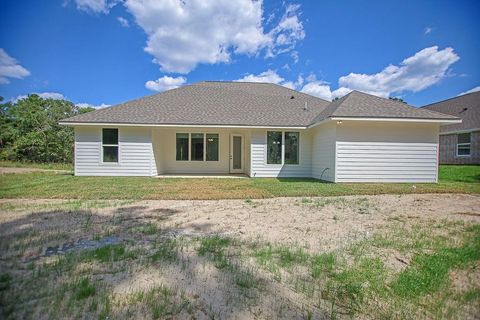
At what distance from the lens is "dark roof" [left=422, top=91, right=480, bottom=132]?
709 inches

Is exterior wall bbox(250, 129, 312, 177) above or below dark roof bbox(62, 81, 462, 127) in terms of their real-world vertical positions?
below

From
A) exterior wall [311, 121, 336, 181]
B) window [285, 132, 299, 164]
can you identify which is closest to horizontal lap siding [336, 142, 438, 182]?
exterior wall [311, 121, 336, 181]

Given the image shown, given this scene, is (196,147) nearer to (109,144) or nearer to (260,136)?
(260,136)

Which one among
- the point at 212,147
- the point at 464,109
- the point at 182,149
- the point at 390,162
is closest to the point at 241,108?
the point at 212,147

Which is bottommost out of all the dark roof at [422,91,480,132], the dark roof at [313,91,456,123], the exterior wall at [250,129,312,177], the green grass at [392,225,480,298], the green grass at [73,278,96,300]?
the green grass at [392,225,480,298]

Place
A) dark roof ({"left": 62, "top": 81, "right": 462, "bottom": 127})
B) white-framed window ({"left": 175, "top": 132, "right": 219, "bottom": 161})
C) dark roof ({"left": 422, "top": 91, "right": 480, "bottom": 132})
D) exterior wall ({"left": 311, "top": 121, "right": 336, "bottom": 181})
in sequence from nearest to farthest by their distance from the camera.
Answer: exterior wall ({"left": 311, "top": 121, "right": 336, "bottom": 181})
dark roof ({"left": 62, "top": 81, "right": 462, "bottom": 127})
white-framed window ({"left": 175, "top": 132, "right": 219, "bottom": 161})
dark roof ({"left": 422, "top": 91, "right": 480, "bottom": 132})

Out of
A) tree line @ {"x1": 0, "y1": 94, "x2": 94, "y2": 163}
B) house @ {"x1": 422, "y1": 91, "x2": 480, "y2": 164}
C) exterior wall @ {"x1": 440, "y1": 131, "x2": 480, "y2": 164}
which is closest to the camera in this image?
exterior wall @ {"x1": 440, "y1": 131, "x2": 480, "y2": 164}

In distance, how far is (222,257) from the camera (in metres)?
3.12

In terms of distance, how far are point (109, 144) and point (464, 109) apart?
26415 mm

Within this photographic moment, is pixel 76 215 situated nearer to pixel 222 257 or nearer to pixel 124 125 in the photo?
pixel 222 257

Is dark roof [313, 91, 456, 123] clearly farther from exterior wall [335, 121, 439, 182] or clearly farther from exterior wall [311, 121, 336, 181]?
exterior wall [311, 121, 336, 181]

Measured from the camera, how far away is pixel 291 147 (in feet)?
41.4

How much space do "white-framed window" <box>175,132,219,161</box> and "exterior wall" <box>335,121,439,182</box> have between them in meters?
7.28

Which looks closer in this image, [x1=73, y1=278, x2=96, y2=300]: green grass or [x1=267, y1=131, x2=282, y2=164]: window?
[x1=73, y1=278, x2=96, y2=300]: green grass
